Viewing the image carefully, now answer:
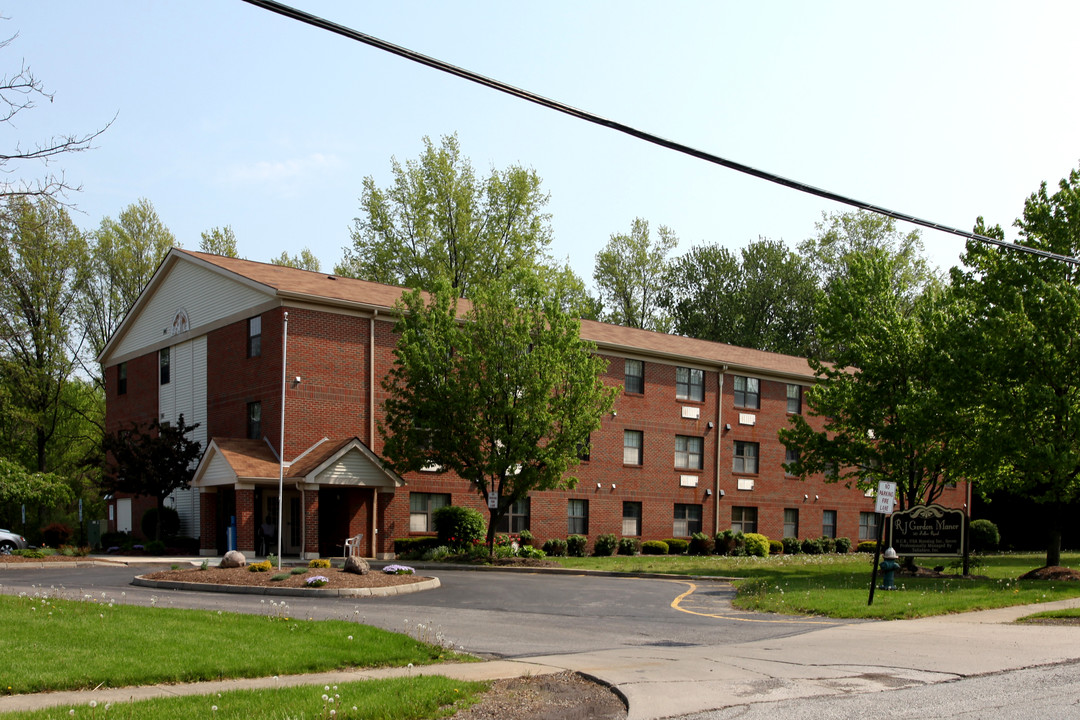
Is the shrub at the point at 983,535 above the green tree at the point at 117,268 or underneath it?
underneath

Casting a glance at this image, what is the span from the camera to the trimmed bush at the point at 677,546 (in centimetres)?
4100

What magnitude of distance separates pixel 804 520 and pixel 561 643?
1388 inches

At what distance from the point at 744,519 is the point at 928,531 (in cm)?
2175

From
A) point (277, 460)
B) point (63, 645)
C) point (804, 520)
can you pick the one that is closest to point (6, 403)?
point (277, 460)

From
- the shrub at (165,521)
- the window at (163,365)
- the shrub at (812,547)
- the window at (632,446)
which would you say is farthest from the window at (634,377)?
the window at (163,365)

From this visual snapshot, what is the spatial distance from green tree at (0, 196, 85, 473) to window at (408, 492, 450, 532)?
22919mm

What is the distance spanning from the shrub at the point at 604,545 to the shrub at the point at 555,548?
6.13ft

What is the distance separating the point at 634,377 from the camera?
135 feet

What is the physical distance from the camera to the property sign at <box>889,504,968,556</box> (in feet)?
74.9

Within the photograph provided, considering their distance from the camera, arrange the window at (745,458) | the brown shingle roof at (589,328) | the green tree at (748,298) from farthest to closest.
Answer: the green tree at (748,298) → the window at (745,458) → the brown shingle roof at (589,328)

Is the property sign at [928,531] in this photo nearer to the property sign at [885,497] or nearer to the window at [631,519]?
the property sign at [885,497]

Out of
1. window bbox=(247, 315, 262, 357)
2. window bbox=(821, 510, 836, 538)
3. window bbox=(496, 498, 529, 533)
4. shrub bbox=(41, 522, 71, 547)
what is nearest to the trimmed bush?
window bbox=(496, 498, 529, 533)

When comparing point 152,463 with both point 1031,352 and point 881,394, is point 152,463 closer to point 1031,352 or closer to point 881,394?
point 881,394

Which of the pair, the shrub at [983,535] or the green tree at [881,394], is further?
the shrub at [983,535]
